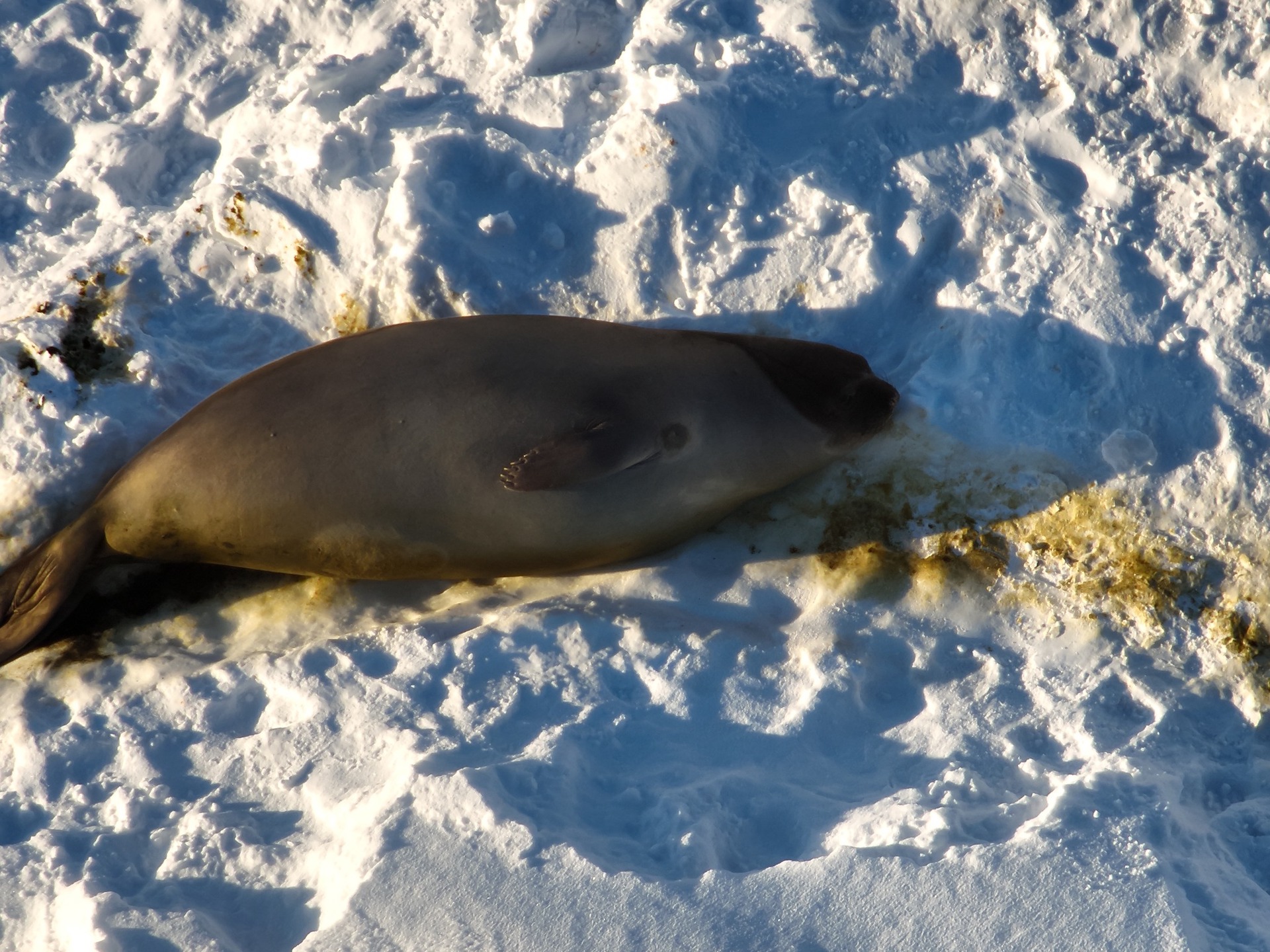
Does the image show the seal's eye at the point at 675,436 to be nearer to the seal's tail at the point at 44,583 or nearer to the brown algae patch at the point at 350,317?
the brown algae patch at the point at 350,317

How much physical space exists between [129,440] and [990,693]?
13.9 ft

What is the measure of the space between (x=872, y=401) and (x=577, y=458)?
145cm

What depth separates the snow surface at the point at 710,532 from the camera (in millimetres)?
3400

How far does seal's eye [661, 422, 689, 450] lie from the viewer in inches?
174

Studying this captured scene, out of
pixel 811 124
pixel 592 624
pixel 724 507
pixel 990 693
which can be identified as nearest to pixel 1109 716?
pixel 990 693

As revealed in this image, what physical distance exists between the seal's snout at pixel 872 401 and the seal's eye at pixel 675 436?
32.0 inches

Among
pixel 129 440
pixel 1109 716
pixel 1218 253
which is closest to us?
pixel 1109 716

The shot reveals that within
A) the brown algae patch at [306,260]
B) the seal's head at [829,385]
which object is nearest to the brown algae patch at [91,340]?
the brown algae patch at [306,260]

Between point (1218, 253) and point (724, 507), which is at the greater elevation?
point (1218, 253)

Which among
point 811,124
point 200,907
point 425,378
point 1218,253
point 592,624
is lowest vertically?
point 200,907

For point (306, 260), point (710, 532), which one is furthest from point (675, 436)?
point (306, 260)

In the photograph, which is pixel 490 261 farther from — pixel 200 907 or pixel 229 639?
pixel 200 907

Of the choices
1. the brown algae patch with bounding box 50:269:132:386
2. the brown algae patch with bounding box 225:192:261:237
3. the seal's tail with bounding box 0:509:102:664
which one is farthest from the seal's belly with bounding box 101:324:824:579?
the brown algae patch with bounding box 225:192:261:237

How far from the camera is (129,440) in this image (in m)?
4.55
